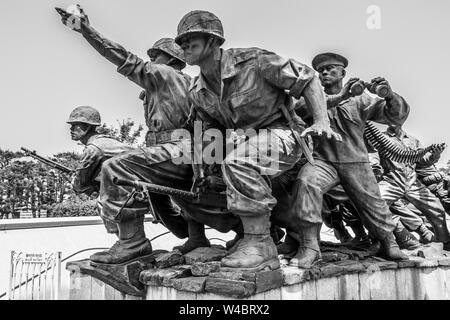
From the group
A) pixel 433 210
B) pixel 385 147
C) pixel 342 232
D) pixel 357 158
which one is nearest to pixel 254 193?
pixel 357 158

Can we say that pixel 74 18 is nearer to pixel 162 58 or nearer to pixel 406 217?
pixel 162 58

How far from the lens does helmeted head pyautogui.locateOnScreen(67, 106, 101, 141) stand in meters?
4.88

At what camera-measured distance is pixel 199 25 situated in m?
3.26

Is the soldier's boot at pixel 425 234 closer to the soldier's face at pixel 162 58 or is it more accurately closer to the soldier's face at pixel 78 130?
the soldier's face at pixel 162 58

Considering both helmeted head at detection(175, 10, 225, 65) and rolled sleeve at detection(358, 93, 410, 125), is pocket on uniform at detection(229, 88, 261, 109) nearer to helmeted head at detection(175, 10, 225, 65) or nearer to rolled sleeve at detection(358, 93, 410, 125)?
helmeted head at detection(175, 10, 225, 65)

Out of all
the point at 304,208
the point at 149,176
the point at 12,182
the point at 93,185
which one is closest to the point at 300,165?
the point at 304,208

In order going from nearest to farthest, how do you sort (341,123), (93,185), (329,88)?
(341,123) < (329,88) < (93,185)

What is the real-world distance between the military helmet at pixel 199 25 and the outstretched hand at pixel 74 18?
1.05 m

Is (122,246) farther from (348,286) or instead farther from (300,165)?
(348,286)

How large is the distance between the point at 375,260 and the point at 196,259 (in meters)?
1.92

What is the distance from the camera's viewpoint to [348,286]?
3.72 m

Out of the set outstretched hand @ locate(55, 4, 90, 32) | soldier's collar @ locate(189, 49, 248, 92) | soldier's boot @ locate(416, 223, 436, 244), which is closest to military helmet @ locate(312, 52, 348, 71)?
soldier's collar @ locate(189, 49, 248, 92)

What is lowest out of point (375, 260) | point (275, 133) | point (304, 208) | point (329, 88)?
point (375, 260)

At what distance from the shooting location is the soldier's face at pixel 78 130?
491cm
